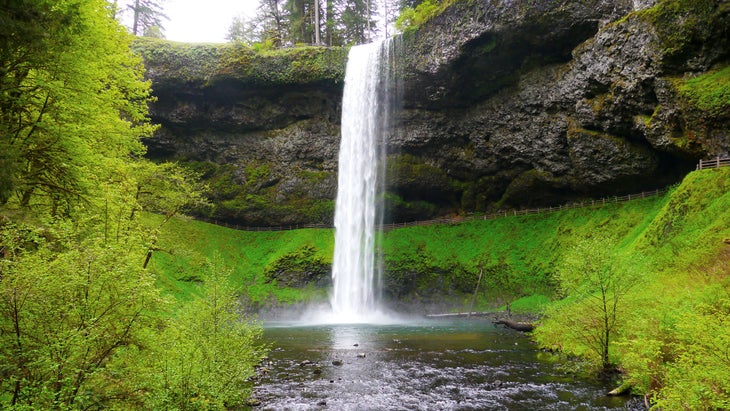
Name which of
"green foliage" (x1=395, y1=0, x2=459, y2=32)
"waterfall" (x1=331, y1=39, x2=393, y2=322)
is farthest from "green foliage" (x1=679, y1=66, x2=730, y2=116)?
"waterfall" (x1=331, y1=39, x2=393, y2=322)

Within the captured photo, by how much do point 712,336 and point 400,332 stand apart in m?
19.3

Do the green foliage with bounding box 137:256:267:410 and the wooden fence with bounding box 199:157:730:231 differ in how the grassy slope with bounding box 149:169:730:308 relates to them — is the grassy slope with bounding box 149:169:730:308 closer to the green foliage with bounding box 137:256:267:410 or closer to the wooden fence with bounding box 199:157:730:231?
the wooden fence with bounding box 199:157:730:231

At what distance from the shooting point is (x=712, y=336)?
23.8 feet

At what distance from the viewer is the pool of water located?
35.7 ft

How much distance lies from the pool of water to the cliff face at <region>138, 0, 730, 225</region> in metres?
19.7

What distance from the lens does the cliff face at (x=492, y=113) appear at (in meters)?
26.8

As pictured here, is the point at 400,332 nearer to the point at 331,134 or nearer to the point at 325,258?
the point at 325,258

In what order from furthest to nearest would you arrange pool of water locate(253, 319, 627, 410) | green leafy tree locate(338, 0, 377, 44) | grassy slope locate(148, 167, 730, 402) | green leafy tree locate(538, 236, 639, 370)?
1. green leafy tree locate(338, 0, 377, 44)
2. green leafy tree locate(538, 236, 639, 370)
3. pool of water locate(253, 319, 627, 410)
4. grassy slope locate(148, 167, 730, 402)

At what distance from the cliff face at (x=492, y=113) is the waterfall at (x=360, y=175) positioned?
200 centimetres

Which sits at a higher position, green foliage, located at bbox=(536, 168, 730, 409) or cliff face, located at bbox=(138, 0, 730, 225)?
cliff face, located at bbox=(138, 0, 730, 225)

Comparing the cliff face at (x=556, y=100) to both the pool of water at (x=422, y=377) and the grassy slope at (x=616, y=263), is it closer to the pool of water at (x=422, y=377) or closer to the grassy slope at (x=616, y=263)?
the grassy slope at (x=616, y=263)

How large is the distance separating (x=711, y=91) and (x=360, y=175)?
27.2 meters

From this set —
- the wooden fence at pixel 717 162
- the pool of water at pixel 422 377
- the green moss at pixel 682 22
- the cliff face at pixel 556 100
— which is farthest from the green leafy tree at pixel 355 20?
the pool of water at pixel 422 377

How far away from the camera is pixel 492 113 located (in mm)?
39188
